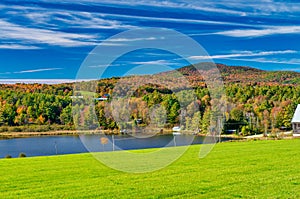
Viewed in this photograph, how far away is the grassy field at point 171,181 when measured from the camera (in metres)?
12.8

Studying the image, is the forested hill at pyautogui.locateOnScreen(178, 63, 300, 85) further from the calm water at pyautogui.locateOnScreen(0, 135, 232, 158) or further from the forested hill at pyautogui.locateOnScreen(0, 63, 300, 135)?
the calm water at pyautogui.locateOnScreen(0, 135, 232, 158)

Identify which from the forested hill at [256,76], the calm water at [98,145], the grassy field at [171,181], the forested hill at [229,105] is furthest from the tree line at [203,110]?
the grassy field at [171,181]

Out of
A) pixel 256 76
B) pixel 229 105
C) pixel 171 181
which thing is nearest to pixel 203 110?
pixel 229 105

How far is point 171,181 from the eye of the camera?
15.0 metres

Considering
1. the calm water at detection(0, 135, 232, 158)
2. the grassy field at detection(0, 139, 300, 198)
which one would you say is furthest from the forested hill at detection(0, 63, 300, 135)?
the grassy field at detection(0, 139, 300, 198)

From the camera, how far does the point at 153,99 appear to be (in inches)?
854

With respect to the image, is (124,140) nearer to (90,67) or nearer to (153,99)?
(153,99)

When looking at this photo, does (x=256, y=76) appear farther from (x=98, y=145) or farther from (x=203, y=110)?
(x=98, y=145)

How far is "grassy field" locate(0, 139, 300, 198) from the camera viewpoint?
12.8 meters

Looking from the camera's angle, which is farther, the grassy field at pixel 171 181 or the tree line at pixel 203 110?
the tree line at pixel 203 110

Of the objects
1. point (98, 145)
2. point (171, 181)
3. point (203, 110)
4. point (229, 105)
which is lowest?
point (98, 145)

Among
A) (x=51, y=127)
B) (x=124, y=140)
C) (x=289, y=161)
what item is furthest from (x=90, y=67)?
(x=51, y=127)

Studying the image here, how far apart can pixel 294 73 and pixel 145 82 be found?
131m

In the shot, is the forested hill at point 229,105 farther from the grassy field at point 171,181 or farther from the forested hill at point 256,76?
the grassy field at point 171,181
